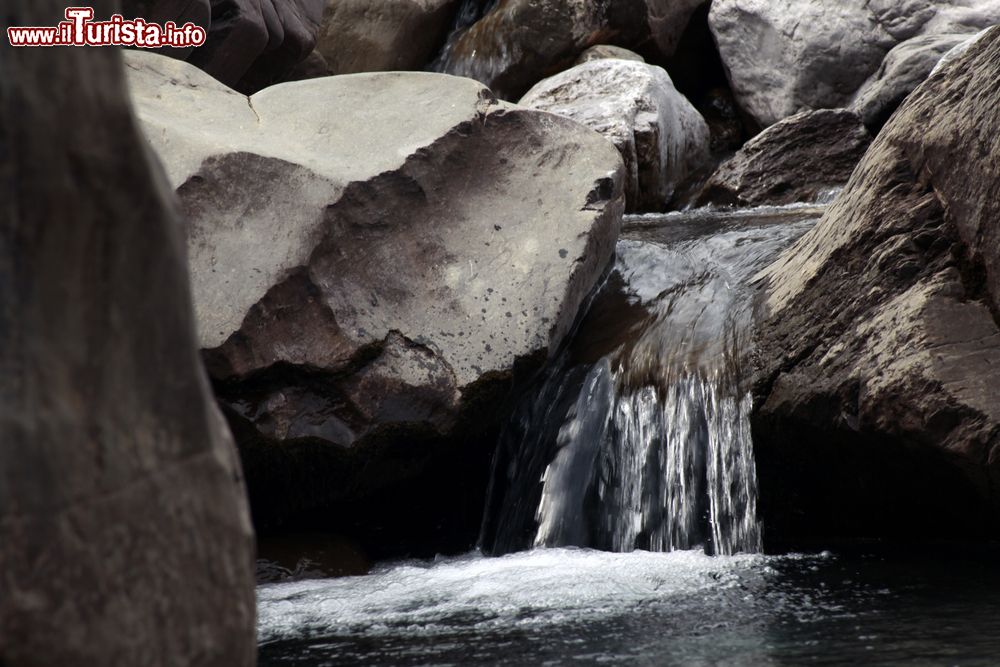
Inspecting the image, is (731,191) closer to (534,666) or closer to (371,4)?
(371,4)

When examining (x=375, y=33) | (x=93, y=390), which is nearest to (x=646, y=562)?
(x=93, y=390)

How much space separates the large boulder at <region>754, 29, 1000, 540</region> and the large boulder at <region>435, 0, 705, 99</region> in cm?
757

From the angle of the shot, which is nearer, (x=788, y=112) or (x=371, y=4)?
(x=788, y=112)

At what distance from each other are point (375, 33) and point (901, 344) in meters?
9.27

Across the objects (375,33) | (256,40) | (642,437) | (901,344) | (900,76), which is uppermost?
(375,33)

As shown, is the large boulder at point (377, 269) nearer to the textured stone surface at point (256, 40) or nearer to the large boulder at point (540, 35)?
the textured stone surface at point (256, 40)

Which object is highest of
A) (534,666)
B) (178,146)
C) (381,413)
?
(178,146)

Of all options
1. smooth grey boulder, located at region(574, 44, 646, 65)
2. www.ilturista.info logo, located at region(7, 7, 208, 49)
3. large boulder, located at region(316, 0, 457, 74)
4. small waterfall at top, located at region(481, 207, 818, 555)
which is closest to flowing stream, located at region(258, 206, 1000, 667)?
small waterfall at top, located at region(481, 207, 818, 555)

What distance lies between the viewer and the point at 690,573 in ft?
12.6

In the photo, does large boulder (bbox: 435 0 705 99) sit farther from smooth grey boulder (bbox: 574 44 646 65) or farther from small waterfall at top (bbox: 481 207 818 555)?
small waterfall at top (bbox: 481 207 818 555)

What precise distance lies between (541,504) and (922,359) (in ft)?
5.34

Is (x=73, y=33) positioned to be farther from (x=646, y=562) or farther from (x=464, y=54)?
(x=464, y=54)

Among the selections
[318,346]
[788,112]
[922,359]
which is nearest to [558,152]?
[318,346]

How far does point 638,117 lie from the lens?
9.09 m
